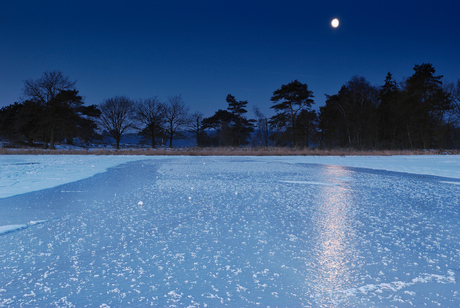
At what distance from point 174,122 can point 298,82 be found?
16.5m

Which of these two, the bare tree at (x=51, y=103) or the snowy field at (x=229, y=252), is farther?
the bare tree at (x=51, y=103)

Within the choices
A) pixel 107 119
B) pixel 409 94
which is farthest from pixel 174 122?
pixel 409 94

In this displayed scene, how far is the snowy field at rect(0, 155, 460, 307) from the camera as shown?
5.83 ft

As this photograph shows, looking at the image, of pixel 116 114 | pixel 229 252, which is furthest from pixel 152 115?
pixel 229 252

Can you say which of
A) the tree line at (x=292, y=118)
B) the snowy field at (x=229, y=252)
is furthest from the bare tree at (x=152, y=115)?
the snowy field at (x=229, y=252)

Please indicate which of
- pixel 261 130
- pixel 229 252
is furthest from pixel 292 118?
pixel 229 252

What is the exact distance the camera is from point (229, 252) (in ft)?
8.18

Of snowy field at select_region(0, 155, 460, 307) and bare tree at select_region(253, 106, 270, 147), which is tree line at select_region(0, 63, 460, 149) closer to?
bare tree at select_region(253, 106, 270, 147)

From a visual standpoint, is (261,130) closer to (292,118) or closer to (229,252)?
(292,118)

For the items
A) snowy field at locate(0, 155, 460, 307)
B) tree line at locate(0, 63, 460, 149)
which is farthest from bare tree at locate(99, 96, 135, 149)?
snowy field at locate(0, 155, 460, 307)

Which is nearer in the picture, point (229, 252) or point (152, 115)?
point (229, 252)

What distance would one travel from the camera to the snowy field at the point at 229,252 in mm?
1777

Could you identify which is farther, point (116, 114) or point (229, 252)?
point (116, 114)

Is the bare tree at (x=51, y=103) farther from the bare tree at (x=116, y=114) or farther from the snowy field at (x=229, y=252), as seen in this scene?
the snowy field at (x=229, y=252)
